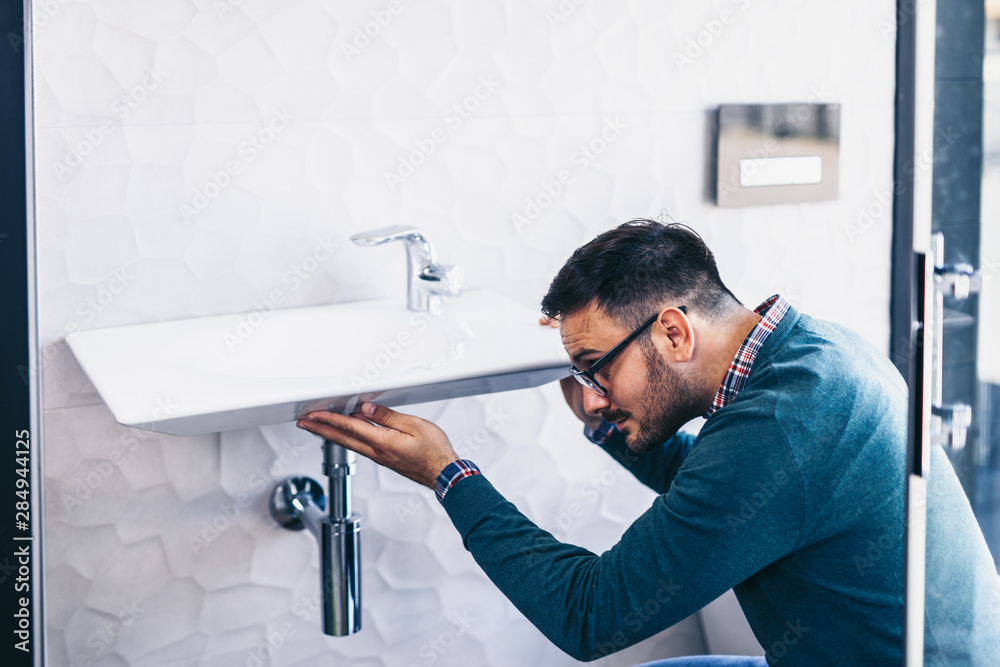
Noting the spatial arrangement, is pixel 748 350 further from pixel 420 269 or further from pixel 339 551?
pixel 339 551

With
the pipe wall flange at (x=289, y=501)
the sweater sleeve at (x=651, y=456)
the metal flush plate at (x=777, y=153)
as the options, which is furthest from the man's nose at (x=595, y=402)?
the metal flush plate at (x=777, y=153)

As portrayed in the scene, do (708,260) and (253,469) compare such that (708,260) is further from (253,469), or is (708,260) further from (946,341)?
(253,469)

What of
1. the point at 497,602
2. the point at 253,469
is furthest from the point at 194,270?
the point at 497,602

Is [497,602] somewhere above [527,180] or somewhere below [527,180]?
below

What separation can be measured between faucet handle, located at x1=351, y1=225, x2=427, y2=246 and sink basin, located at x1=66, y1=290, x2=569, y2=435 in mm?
120

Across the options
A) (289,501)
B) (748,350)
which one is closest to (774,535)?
(748,350)

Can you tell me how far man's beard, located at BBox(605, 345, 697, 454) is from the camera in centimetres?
104

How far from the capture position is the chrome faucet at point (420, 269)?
1319 mm

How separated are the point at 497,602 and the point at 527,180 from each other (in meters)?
0.73

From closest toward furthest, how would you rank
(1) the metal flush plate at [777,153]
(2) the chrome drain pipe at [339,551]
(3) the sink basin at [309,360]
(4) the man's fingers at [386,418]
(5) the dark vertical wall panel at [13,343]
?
1. (5) the dark vertical wall panel at [13,343]
2. (3) the sink basin at [309,360]
3. (4) the man's fingers at [386,418]
4. (2) the chrome drain pipe at [339,551]
5. (1) the metal flush plate at [777,153]

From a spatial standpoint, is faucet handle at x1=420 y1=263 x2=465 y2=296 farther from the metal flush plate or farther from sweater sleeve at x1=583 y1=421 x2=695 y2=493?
the metal flush plate

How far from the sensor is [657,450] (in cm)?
132

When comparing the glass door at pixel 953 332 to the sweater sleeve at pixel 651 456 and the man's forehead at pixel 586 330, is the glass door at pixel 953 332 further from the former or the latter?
the sweater sleeve at pixel 651 456

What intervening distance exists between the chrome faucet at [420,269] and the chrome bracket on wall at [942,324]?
0.75m
